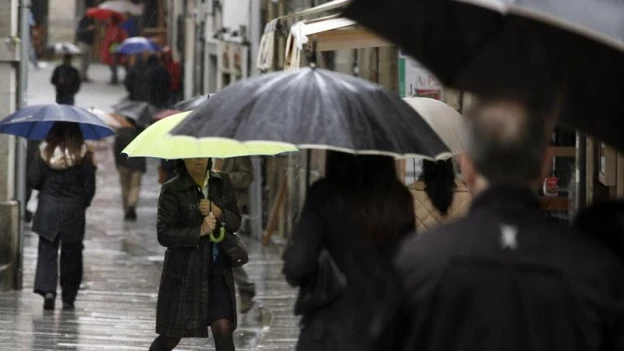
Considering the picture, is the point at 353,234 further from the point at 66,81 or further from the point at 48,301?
the point at 66,81

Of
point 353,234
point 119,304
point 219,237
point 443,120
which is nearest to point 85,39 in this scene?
point 119,304

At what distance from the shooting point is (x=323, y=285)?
6.13 m

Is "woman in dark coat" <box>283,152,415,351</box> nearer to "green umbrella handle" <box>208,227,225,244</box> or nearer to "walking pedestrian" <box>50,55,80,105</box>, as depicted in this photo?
"green umbrella handle" <box>208,227,225,244</box>

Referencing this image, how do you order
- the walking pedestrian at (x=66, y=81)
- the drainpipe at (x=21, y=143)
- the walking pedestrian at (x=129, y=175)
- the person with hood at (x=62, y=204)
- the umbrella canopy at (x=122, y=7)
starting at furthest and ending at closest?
1. the umbrella canopy at (x=122, y=7)
2. the walking pedestrian at (x=66, y=81)
3. the walking pedestrian at (x=129, y=175)
4. the drainpipe at (x=21, y=143)
5. the person with hood at (x=62, y=204)

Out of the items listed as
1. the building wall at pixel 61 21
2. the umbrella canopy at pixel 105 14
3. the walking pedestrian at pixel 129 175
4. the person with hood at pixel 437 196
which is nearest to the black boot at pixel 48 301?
the person with hood at pixel 437 196

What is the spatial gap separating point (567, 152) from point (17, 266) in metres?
5.12

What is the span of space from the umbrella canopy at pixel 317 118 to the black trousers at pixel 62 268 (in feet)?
27.2

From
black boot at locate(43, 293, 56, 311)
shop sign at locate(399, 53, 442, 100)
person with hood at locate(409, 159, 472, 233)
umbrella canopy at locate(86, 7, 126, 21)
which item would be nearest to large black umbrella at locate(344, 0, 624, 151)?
person with hood at locate(409, 159, 472, 233)

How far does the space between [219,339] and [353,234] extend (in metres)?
3.74

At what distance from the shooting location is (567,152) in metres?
14.1

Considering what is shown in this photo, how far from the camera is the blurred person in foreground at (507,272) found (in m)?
4.08

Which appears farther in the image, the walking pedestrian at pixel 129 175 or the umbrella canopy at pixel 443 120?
the walking pedestrian at pixel 129 175

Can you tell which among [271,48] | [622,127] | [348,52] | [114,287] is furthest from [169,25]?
[622,127]

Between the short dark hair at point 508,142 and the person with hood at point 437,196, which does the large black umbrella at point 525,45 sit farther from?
the person with hood at point 437,196
